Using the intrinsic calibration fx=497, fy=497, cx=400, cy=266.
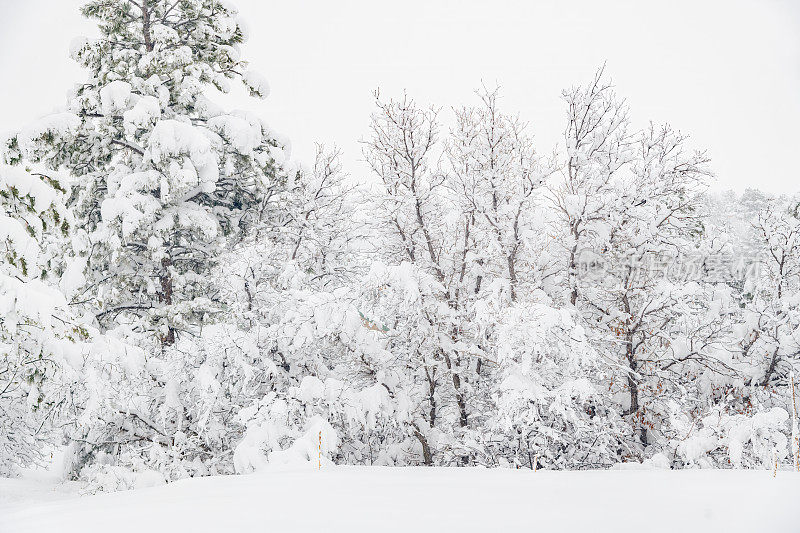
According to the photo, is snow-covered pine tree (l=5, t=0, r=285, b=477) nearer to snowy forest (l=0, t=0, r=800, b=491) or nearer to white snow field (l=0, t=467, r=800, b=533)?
snowy forest (l=0, t=0, r=800, b=491)

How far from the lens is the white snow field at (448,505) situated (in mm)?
3154

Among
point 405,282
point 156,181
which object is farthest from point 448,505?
point 156,181

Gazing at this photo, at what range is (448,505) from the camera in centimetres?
363

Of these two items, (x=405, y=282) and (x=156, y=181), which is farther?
(x=156, y=181)

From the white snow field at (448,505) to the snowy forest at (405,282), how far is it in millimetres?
2786

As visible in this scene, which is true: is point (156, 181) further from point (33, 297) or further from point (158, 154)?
point (33, 297)

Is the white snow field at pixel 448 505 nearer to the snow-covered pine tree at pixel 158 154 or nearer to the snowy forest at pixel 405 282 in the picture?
the snowy forest at pixel 405 282

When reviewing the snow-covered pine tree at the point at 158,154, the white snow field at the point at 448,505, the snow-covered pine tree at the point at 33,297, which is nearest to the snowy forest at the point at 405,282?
the snow-covered pine tree at the point at 158,154

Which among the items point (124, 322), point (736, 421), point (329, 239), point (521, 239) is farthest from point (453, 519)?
point (329, 239)

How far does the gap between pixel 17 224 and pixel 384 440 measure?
701 centimetres

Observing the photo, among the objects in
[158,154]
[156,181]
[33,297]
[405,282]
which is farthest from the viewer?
[156,181]

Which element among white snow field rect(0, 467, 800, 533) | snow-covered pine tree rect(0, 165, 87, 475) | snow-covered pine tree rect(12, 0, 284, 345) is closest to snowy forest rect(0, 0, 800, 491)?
snow-covered pine tree rect(12, 0, 284, 345)

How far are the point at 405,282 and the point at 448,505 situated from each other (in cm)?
469

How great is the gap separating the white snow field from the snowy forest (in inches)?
110
